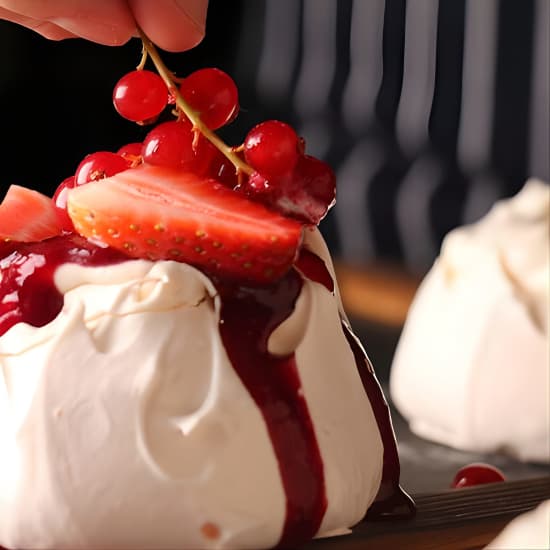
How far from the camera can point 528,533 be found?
94cm

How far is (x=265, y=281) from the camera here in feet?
2.99

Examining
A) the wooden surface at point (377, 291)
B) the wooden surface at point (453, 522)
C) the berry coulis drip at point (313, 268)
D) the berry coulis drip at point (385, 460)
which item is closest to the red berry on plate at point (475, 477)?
the wooden surface at point (453, 522)

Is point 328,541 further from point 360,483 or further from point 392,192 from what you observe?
point 392,192

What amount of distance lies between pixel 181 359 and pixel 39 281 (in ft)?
0.47

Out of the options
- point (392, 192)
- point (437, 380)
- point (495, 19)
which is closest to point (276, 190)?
point (437, 380)

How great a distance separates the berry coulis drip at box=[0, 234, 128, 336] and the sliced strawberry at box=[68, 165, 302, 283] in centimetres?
2

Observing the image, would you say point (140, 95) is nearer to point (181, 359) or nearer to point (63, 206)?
point (63, 206)

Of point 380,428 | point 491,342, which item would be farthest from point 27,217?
point 491,342

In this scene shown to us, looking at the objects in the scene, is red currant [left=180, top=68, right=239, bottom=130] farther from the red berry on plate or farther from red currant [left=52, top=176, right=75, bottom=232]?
the red berry on plate

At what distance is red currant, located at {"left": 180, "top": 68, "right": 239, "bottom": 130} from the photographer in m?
0.94

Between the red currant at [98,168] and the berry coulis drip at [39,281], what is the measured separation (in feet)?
0.21

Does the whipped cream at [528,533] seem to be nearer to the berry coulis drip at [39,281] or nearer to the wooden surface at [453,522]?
the wooden surface at [453,522]

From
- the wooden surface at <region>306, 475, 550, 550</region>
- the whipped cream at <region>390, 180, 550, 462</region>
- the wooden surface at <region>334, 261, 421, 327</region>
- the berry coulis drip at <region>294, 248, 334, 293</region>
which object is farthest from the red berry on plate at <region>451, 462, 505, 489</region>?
the wooden surface at <region>334, 261, 421, 327</region>

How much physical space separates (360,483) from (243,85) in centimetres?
319
